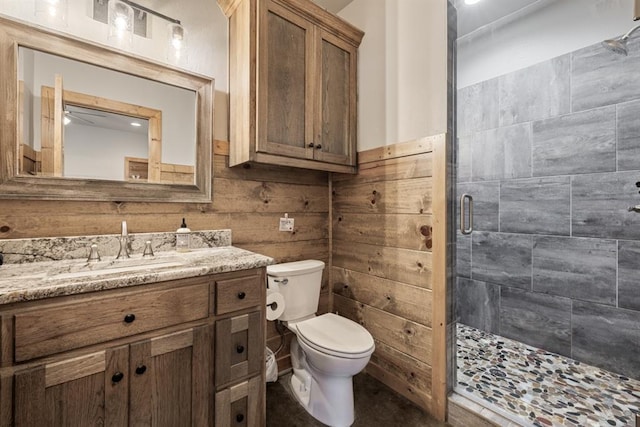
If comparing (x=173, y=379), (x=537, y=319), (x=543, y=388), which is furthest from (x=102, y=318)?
(x=537, y=319)

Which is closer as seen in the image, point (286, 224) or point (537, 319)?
point (286, 224)

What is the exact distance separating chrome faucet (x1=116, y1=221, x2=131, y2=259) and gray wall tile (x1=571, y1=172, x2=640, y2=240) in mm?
2809

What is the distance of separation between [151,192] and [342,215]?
1.27m

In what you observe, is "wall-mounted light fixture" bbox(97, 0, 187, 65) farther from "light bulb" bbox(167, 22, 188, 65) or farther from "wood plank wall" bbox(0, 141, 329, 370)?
"wood plank wall" bbox(0, 141, 329, 370)

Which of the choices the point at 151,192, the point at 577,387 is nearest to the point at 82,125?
the point at 151,192

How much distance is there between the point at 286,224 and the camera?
6.48 feet

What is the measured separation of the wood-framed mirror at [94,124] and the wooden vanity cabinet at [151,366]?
2.18ft

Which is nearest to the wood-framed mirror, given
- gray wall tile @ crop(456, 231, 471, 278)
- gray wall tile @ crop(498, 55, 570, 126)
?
gray wall tile @ crop(456, 231, 471, 278)

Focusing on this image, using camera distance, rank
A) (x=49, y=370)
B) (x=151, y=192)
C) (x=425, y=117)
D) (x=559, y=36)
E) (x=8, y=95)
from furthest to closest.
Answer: (x=559, y=36) < (x=425, y=117) < (x=151, y=192) < (x=8, y=95) < (x=49, y=370)

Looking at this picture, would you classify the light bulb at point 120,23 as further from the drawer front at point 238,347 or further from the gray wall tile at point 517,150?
the gray wall tile at point 517,150

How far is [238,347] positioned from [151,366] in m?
0.32

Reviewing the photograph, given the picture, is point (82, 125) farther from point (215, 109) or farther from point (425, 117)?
point (425, 117)

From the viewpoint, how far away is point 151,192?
57.9 inches

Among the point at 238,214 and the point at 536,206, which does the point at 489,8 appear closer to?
the point at 536,206
